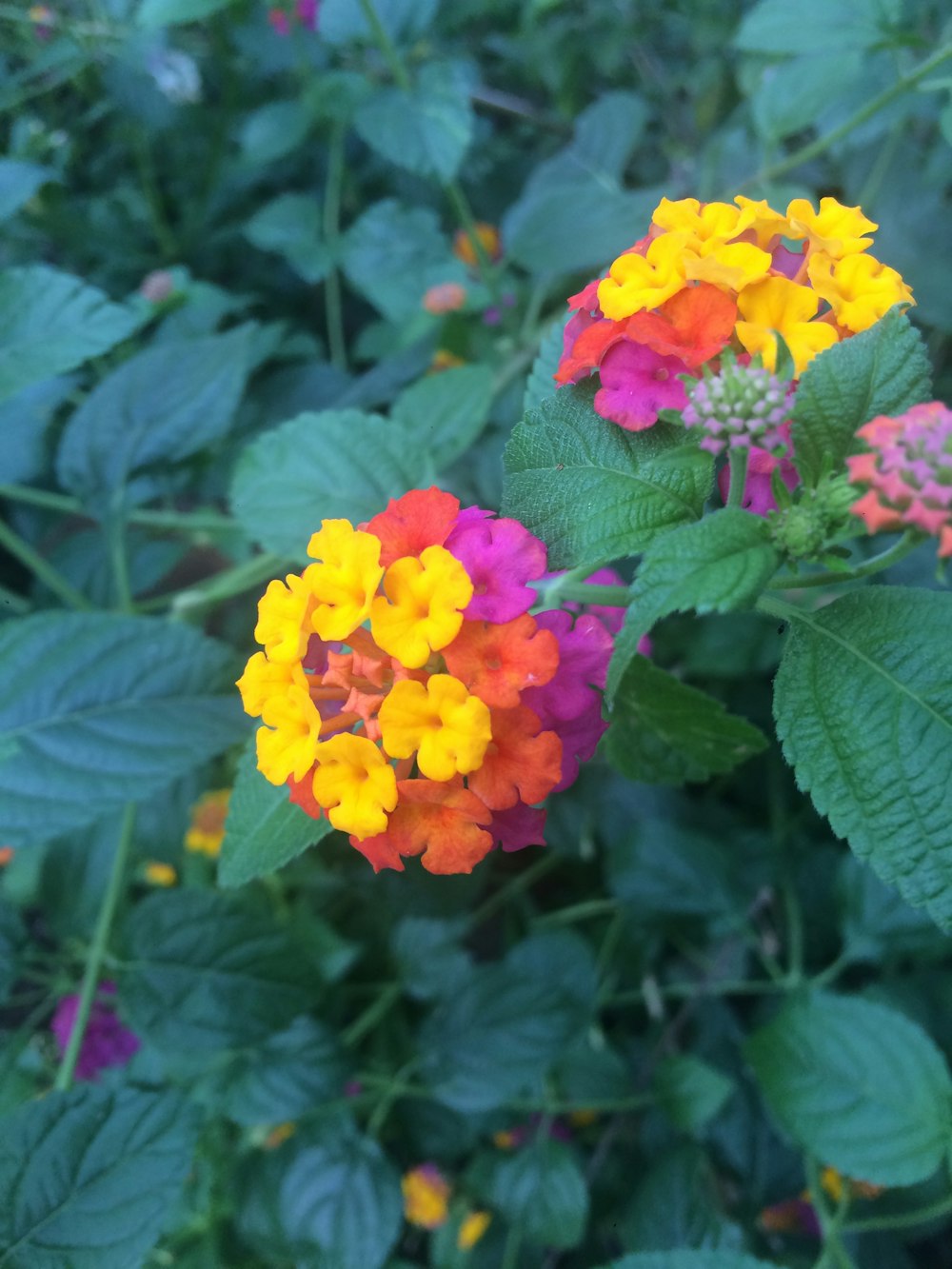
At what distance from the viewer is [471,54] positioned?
176cm

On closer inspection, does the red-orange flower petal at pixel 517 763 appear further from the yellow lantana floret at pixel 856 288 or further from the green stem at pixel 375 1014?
the green stem at pixel 375 1014

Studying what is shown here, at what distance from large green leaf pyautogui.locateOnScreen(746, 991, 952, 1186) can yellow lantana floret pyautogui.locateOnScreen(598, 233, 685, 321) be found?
0.74 m

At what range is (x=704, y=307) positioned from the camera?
0.53 meters

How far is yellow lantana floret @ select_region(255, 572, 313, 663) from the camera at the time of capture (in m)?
0.54

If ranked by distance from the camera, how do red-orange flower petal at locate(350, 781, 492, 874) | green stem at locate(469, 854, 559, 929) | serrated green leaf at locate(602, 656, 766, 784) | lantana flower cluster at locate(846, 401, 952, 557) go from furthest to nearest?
1. green stem at locate(469, 854, 559, 929)
2. serrated green leaf at locate(602, 656, 766, 784)
3. red-orange flower petal at locate(350, 781, 492, 874)
4. lantana flower cluster at locate(846, 401, 952, 557)

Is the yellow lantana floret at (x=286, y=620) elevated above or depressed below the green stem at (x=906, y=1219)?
above

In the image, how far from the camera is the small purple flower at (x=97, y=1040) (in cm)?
111

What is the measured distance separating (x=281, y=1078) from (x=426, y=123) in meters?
1.13

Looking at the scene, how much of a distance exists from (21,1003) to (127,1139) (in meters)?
0.66

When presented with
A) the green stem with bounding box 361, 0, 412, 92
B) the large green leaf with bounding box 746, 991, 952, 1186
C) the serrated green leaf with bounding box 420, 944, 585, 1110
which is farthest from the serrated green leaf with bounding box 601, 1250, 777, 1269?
the green stem with bounding box 361, 0, 412, 92

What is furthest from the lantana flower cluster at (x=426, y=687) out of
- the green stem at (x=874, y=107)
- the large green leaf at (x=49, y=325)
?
the green stem at (x=874, y=107)

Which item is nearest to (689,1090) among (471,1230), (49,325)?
(471,1230)

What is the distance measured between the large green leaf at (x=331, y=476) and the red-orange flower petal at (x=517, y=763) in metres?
0.35

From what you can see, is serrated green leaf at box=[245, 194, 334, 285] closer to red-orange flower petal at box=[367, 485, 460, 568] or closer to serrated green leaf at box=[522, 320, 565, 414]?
serrated green leaf at box=[522, 320, 565, 414]
